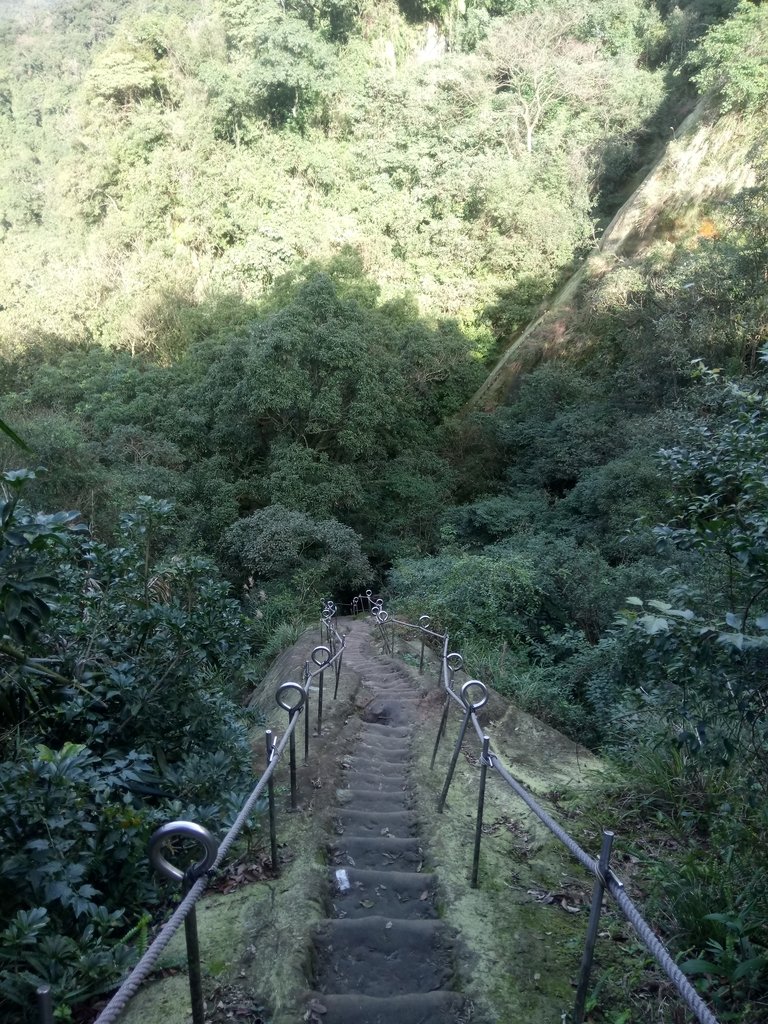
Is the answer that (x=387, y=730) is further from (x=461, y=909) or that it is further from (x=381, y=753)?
(x=461, y=909)

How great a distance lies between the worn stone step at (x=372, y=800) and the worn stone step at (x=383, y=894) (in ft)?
2.96

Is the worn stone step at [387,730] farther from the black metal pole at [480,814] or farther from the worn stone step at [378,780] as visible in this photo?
the black metal pole at [480,814]

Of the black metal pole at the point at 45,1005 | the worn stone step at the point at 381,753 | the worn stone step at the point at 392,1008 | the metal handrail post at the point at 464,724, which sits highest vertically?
the black metal pole at the point at 45,1005

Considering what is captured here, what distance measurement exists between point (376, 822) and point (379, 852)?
387mm

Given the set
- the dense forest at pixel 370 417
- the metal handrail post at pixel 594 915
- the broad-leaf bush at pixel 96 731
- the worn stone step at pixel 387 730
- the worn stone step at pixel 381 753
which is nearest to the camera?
the metal handrail post at pixel 594 915

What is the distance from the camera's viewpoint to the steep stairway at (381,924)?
248 cm

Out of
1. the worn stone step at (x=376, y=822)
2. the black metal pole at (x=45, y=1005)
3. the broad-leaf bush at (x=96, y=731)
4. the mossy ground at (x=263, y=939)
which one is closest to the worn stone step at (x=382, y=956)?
the mossy ground at (x=263, y=939)

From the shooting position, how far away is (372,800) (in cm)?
456

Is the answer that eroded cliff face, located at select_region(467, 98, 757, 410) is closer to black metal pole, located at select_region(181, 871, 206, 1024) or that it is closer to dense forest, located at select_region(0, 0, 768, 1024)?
dense forest, located at select_region(0, 0, 768, 1024)

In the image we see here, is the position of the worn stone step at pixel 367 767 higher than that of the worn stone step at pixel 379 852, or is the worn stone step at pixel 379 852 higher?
the worn stone step at pixel 379 852

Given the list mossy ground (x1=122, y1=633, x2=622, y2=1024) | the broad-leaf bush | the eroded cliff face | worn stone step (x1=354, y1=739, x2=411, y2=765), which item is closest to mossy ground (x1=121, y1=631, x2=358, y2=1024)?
mossy ground (x1=122, y1=633, x2=622, y2=1024)

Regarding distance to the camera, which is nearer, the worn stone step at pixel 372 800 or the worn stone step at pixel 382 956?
the worn stone step at pixel 382 956

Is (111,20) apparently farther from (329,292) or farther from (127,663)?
(127,663)

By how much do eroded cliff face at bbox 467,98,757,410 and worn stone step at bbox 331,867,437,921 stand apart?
16196 mm
